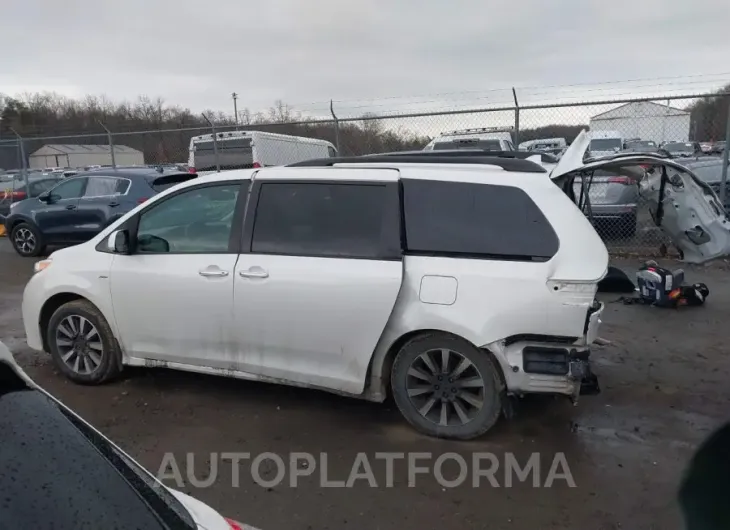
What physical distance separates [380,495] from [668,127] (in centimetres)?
1307

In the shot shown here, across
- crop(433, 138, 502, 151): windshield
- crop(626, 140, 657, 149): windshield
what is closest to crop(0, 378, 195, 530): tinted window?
crop(433, 138, 502, 151): windshield

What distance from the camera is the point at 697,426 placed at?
4.12 m

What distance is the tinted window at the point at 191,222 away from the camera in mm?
4406

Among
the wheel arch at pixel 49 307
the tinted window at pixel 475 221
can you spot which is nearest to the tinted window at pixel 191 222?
the wheel arch at pixel 49 307

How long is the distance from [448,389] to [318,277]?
3.72 ft

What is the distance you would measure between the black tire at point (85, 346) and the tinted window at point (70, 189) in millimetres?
7132

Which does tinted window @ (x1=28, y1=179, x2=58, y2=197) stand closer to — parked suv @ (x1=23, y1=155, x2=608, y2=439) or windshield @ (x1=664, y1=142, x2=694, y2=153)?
parked suv @ (x1=23, y1=155, x2=608, y2=439)

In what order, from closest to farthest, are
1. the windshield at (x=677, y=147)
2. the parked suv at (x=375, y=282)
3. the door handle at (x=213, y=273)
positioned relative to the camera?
the parked suv at (x=375, y=282)
the door handle at (x=213, y=273)
the windshield at (x=677, y=147)

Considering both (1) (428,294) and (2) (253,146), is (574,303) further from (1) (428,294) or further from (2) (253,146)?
(2) (253,146)

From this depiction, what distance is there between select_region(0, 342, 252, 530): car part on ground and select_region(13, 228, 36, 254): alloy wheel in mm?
11455

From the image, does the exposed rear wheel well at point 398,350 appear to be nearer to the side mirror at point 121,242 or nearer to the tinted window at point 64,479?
the side mirror at point 121,242

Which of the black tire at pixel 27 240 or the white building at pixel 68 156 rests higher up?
the white building at pixel 68 156

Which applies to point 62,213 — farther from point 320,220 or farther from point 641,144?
point 641,144

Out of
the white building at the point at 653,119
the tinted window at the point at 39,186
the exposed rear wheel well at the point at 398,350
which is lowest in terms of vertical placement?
the exposed rear wheel well at the point at 398,350
